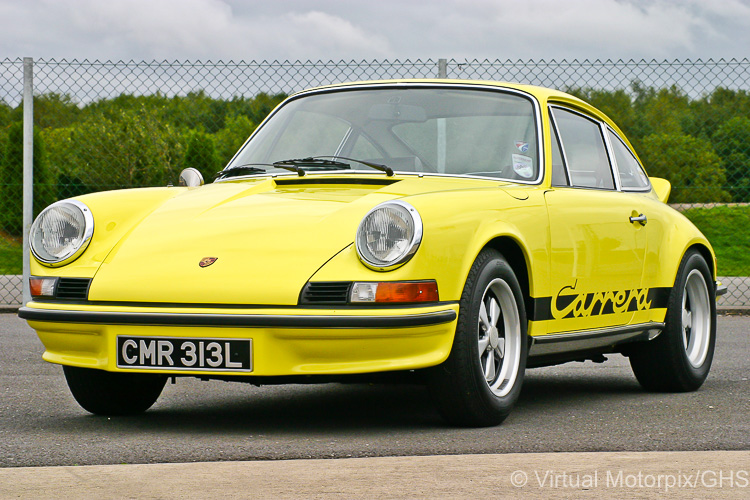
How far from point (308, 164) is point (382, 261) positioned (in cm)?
130

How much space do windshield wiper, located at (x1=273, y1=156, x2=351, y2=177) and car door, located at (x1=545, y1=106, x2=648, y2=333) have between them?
3.16ft

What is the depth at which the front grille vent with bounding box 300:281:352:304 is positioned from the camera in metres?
3.94

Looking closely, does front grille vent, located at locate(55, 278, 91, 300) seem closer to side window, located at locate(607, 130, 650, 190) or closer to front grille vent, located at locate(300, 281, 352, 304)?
front grille vent, located at locate(300, 281, 352, 304)

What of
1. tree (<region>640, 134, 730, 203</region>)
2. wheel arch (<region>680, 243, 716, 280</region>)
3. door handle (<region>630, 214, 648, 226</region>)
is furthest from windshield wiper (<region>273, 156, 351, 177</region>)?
tree (<region>640, 134, 730, 203</region>)

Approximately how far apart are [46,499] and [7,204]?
445 inches

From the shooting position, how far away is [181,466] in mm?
3475

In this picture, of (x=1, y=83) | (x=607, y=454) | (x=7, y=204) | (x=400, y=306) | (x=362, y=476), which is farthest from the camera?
(x=7, y=204)

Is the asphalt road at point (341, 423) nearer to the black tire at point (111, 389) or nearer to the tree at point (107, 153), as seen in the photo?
the black tire at point (111, 389)

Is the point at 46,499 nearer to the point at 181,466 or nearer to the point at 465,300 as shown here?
the point at 181,466

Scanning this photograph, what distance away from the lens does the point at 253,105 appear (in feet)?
38.3

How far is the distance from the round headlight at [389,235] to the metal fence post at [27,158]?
6575 millimetres

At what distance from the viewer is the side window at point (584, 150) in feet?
18.2

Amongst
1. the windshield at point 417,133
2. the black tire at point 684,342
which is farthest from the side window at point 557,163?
the black tire at point 684,342

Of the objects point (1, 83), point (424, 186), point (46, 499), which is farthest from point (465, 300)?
point (1, 83)
